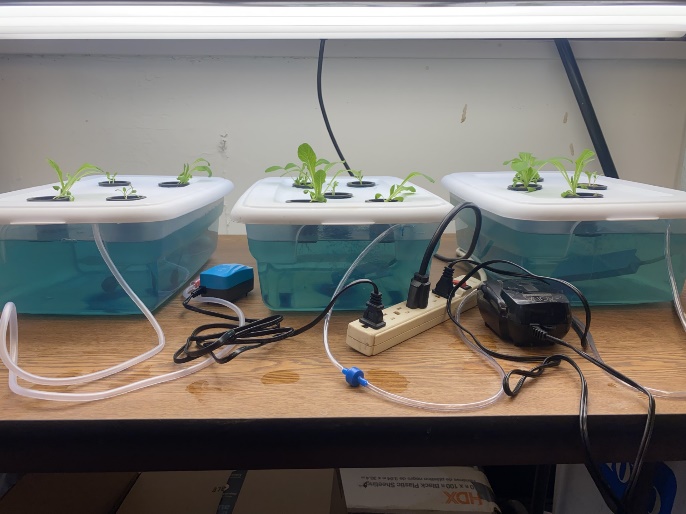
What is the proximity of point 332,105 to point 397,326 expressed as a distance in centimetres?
65

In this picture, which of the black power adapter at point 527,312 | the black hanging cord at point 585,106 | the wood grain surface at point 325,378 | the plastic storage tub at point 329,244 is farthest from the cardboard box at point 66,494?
the black hanging cord at point 585,106

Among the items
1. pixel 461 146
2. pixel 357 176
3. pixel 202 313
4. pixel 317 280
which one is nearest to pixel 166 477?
pixel 202 313

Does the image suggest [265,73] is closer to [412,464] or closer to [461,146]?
[461,146]

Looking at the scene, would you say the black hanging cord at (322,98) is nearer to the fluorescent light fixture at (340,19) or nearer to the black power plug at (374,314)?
the fluorescent light fixture at (340,19)

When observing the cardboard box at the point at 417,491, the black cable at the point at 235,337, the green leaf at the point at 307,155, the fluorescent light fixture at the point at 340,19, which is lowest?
the cardboard box at the point at 417,491

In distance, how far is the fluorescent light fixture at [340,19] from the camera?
0.64 meters

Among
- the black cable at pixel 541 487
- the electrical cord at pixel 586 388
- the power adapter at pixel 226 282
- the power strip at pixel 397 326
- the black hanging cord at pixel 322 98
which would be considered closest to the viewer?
the electrical cord at pixel 586 388

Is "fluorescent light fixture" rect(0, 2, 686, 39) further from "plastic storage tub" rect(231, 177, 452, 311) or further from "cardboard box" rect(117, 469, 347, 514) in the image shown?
"cardboard box" rect(117, 469, 347, 514)

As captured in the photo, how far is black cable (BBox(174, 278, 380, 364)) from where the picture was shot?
1.42ft

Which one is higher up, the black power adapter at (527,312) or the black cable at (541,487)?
the black power adapter at (527,312)

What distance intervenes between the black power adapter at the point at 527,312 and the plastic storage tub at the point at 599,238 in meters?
0.08

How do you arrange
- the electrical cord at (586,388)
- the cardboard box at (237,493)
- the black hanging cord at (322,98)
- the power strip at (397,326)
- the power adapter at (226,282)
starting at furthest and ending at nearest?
the black hanging cord at (322,98) → the cardboard box at (237,493) → the power adapter at (226,282) → the power strip at (397,326) → the electrical cord at (586,388)

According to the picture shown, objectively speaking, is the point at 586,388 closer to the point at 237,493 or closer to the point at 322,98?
the point at 237,493

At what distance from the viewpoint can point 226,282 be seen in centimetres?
59
